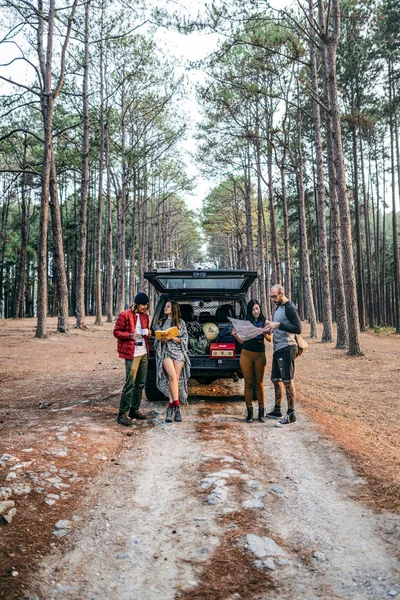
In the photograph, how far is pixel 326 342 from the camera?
18.9 meters

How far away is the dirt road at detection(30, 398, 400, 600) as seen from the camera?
9.38 ft

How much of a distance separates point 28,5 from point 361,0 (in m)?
11.2

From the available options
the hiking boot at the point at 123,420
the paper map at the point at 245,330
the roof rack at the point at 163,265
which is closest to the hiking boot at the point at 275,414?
the paper map at the point at 245,330

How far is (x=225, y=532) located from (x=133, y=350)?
347 centimetres

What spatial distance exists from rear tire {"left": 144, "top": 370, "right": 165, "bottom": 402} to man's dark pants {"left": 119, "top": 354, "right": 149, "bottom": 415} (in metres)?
0.95

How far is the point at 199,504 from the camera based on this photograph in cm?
394

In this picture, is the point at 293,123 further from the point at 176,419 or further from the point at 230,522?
the point at 230,522

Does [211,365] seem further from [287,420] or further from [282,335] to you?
[287,420]

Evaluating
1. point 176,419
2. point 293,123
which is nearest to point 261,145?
point 293,123

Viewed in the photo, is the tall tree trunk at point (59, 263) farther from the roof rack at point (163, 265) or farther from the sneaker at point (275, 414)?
the sneaker at point (275, 414)

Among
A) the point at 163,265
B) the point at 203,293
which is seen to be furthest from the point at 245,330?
the point at 163,265

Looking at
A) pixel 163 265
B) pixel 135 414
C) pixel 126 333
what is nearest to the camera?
pixel 126 333

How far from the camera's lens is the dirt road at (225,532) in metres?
2.86

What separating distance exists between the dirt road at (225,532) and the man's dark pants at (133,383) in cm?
112
